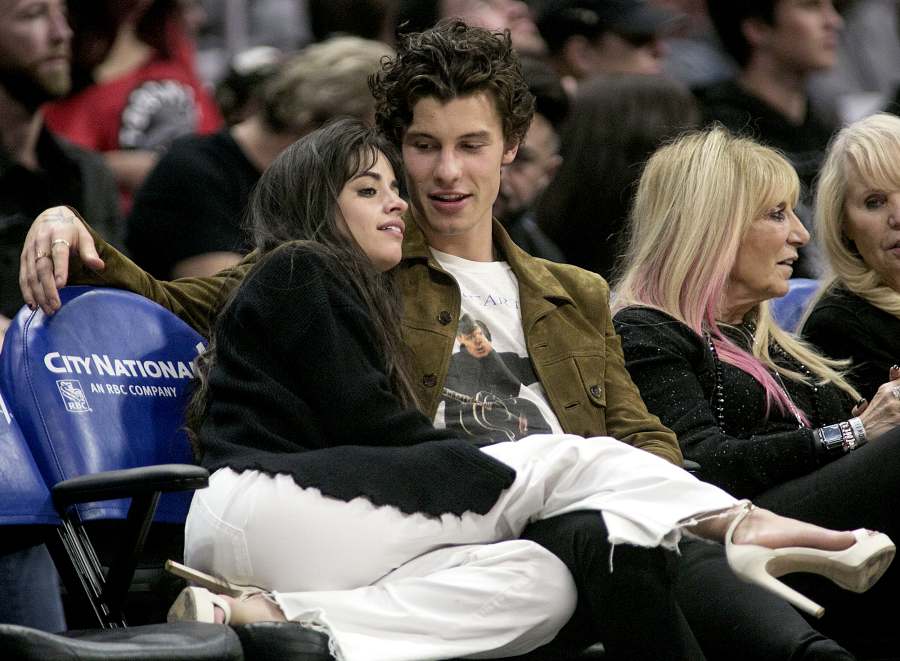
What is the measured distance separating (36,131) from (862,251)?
2.29 m

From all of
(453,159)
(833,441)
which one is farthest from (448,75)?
(833,441)

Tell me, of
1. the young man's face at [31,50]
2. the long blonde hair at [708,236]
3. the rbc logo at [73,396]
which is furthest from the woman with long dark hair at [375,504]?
the young man's face at [31,50]

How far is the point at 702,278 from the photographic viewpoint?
12.6ft

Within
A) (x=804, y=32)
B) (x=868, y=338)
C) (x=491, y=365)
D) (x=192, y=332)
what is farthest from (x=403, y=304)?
(x=804, y=32)

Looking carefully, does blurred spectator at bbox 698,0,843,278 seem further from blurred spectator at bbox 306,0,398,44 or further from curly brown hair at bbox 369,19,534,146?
curly brown hair at bbox 369,19,534,146

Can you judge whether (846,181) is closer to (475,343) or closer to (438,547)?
(475,343)

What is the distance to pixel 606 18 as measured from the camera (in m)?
6.19

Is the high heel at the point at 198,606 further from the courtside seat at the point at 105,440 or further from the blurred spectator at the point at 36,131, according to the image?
the blurred spectator at the point at 36,131

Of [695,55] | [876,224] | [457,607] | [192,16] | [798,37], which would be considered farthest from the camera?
[695,55]

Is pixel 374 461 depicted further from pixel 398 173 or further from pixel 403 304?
pixel 398 173

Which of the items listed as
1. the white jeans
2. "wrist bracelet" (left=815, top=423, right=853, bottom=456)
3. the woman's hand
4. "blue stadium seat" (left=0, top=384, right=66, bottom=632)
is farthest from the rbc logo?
the woman's hand

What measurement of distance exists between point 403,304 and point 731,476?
0.81 m

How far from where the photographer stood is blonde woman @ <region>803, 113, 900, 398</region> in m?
4.07

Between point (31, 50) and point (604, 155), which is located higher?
point (31, 50)
